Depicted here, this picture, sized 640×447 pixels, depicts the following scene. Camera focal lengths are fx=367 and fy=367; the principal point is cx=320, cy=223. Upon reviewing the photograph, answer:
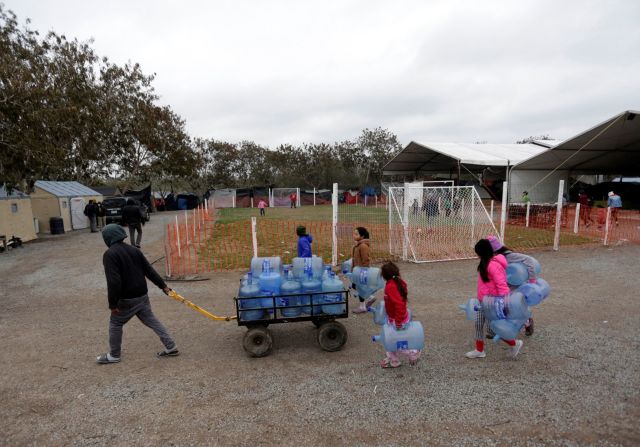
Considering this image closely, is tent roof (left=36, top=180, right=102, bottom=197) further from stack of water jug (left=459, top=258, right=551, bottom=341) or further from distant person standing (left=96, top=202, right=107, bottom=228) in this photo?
stack of water jug (left=459, top=258, right=551, bottom=341)

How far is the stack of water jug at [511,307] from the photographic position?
412 centimetres

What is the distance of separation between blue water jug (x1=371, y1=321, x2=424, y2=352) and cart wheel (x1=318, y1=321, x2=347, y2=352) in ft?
2.37

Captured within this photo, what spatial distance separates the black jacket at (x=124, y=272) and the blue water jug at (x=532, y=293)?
442 cm

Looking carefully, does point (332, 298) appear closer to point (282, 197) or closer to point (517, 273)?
point (517, 273)

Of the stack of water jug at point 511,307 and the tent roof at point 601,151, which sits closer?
the stack of water jug at point 511,307

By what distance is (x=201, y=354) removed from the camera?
15.2 feet

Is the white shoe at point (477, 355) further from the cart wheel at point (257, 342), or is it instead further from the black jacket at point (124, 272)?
the black jacket at point (124, 272)

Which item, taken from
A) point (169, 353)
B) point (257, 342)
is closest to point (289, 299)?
point (257, 342)

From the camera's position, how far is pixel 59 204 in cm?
1889

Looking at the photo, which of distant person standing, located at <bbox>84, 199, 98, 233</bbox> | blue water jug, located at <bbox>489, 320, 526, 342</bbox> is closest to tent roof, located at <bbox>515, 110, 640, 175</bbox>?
blue water jug, located at <bbox>489, 320, 526, 342</bbox>

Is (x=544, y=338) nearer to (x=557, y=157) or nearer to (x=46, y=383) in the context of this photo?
(x=46, y=383)

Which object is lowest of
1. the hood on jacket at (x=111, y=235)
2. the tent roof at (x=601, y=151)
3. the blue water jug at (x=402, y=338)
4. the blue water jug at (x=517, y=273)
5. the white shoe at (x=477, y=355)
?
the white shoe at (x=477, y=355)

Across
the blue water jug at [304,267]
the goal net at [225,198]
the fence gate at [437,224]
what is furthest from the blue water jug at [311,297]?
the goal net at [225,198]

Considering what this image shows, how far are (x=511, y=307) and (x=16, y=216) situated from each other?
1810 centimetres
